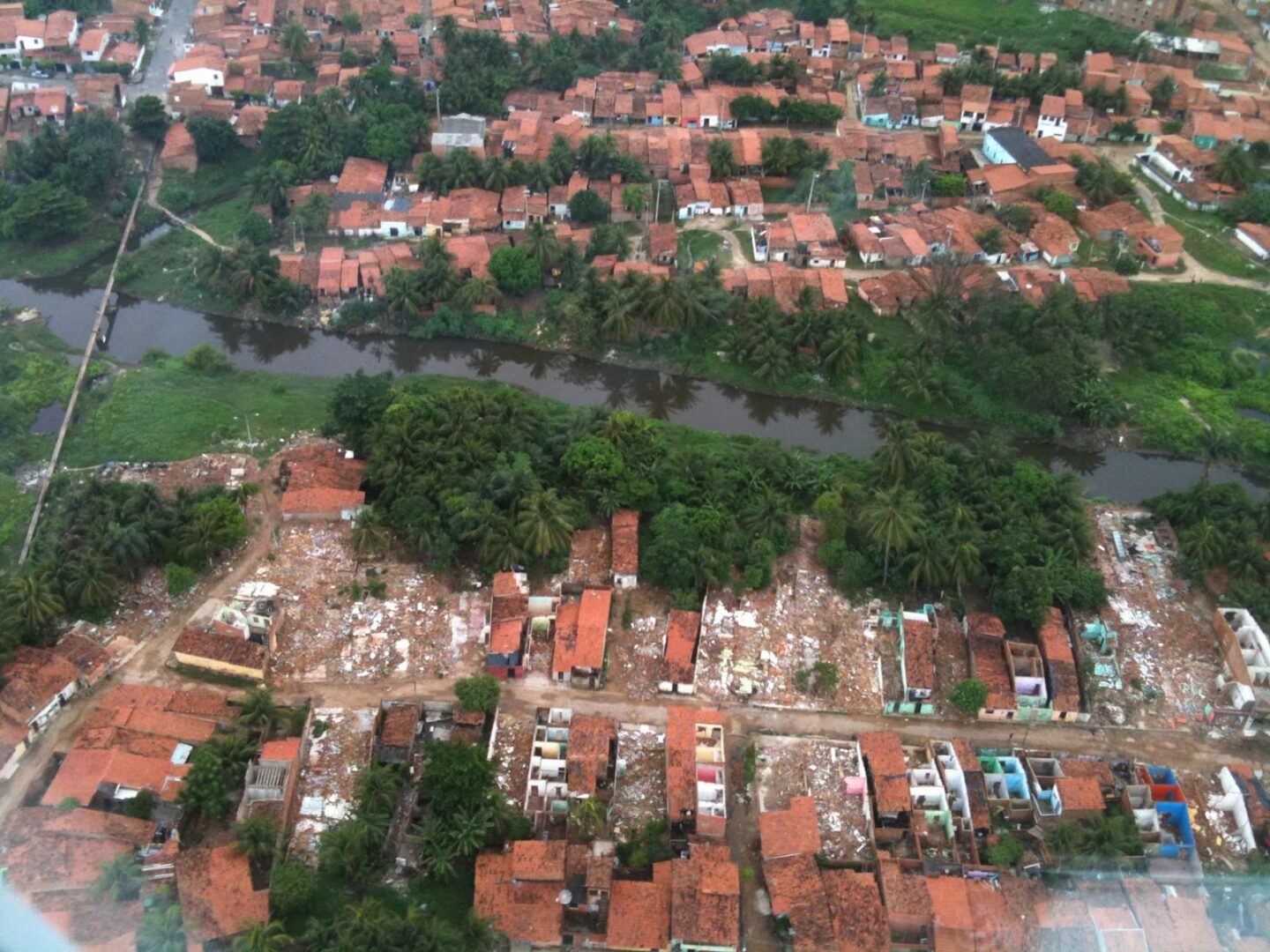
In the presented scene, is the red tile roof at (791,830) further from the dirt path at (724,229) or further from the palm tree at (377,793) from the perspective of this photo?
the dirt path at (724,229)

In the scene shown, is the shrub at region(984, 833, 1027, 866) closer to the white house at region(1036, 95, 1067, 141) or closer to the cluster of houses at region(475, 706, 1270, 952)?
the cluster of houses at region(475, 706, 1270, 952)

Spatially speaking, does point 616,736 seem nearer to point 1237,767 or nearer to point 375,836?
point 375,836

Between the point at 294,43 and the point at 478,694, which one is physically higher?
the point at 294,43

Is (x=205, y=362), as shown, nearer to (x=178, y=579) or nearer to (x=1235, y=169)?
(x=178, y=579)

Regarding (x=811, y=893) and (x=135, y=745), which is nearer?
(x=811, y=893)

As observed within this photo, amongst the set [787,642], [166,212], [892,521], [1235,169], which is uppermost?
[1235,169]

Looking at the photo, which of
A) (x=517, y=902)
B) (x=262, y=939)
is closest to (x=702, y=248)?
(x=517, y=902)

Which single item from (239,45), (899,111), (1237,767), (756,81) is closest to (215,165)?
(239,45)

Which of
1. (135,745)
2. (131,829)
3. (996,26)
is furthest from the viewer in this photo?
(996,26)

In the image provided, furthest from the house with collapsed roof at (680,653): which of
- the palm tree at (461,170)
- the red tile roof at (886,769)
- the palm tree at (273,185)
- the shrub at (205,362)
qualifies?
the palm tree at (273,185)
